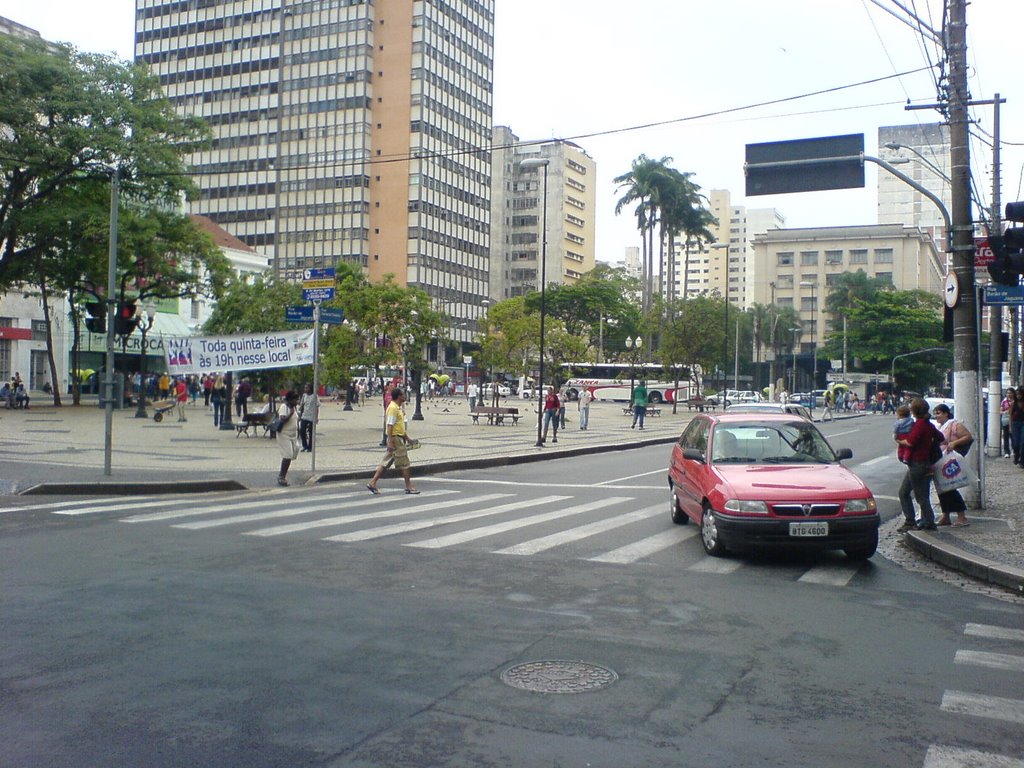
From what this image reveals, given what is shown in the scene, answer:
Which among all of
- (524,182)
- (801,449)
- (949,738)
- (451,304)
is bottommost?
(949,738)

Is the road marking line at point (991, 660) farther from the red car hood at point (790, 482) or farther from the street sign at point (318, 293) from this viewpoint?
the street sign at point (318, 293)

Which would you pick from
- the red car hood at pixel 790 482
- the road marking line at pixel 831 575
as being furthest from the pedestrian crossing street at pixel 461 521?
the red car hood at pixel 790 482

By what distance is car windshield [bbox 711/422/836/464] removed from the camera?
11.2 m

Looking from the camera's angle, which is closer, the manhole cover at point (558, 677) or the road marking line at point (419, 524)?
the manhole cover at point (558, 677)

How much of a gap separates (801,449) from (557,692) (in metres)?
6.74

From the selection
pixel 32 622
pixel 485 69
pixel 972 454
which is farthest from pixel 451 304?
pixel 32 622

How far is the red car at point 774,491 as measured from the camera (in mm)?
9789

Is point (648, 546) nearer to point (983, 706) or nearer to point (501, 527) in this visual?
point (501, 527)

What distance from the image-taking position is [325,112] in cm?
9475

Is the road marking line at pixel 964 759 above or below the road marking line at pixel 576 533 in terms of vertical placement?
above

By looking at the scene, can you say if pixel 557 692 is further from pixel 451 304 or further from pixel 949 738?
pixel 451 304

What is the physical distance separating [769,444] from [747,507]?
1765mm

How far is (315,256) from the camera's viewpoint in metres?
96.5

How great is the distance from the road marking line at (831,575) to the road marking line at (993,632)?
5.64ft
